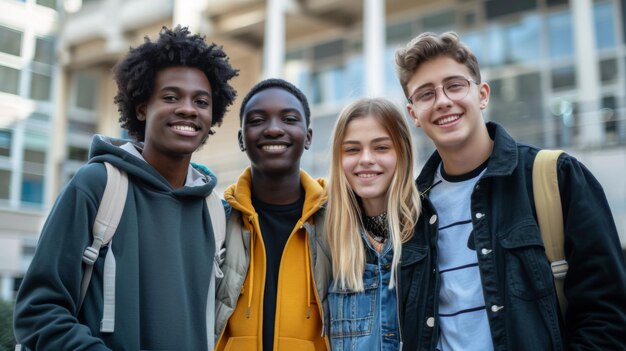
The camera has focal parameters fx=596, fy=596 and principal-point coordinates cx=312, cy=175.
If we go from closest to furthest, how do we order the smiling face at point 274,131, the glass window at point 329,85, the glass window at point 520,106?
the smiling face at point 274,131 → the glass window at point 520,106 → the glass window at point 329,85

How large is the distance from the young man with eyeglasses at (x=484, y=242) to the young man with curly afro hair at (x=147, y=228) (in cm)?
99

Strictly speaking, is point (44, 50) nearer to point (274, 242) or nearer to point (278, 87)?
point (278, 87)

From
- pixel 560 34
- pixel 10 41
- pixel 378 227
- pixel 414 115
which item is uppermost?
pixel 560 34

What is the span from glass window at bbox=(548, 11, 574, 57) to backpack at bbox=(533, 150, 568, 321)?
12537mm

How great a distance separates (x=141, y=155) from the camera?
2.85m

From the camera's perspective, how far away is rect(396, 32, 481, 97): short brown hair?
9.50ft

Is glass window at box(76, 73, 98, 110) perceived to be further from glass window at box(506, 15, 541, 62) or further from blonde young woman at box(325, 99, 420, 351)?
blonde young woman at box(325, 99, 420, 351)

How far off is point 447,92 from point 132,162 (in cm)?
150

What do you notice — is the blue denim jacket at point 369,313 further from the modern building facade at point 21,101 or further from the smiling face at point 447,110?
the modern building facade at point 21,101

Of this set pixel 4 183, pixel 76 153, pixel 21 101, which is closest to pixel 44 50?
pixel 21 101

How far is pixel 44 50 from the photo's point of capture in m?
4.11

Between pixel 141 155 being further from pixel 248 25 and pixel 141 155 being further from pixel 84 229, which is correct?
pixel 248 25

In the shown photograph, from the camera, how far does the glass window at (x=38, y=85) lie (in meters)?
3.90

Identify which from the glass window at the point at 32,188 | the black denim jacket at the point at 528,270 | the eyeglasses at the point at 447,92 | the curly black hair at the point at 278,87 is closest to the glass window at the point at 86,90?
the glass window at the point at 32,188
